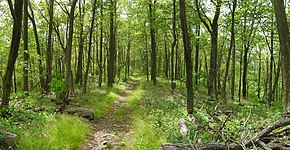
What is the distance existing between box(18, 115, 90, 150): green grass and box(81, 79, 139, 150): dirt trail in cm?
37

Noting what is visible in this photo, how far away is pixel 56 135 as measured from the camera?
266 inches

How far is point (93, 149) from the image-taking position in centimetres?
678

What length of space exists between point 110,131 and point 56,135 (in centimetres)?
242

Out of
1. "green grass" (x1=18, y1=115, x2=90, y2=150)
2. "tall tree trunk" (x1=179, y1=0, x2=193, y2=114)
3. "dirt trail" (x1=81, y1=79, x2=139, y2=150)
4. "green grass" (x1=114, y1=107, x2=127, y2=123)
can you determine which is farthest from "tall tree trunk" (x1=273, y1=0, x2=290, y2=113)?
"green grass" (x1=18, y1=115, x2=90, y2=150)

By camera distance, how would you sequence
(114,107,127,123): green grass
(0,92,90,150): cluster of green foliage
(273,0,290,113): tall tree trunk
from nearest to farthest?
(0,92,90,150): cluster of green foliage < (273,0,290,113): tall tree trunk < (114,107,127,123): green grass

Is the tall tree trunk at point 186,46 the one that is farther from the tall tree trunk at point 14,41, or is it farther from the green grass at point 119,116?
the tall tree trunk at point 14,41

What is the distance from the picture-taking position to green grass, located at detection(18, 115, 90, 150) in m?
5.82

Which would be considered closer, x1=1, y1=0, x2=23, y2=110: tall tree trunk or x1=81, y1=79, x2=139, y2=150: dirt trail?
x1=81, y1=79, x2=139, y2=150: dirt trail

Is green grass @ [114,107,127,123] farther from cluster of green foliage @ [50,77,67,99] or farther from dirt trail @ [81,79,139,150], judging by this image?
cluster of green foliage @ [50,77,67,99]

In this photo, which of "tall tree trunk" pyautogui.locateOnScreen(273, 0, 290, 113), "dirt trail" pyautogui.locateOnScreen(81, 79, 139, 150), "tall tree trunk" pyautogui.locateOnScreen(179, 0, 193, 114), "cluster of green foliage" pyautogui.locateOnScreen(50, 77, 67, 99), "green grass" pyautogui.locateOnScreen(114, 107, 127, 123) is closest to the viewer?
"dirt trail" pyautogui.locateOnScreen(81, 79, 139, 150)

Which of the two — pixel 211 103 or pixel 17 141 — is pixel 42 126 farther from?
pixel 211 103

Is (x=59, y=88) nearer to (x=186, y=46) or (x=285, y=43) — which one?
(x=186, y=46)

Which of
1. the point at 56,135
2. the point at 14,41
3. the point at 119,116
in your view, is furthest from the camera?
the point at 119,116

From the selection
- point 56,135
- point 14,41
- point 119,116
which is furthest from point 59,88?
point 56,135
